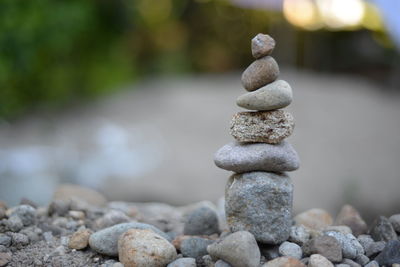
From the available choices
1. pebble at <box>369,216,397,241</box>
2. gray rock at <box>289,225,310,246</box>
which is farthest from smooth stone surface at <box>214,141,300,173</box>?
pebble at <box>369,216,397,241</box>

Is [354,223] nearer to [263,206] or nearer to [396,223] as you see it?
[396,223]

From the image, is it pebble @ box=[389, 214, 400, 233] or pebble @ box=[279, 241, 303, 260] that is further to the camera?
pebble @ box=[389, 214, 400, 233]

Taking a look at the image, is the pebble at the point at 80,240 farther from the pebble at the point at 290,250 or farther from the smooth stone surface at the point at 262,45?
the smooth stone surface at the point at 262,45

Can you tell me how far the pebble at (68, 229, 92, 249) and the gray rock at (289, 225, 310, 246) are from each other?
3.30 feet

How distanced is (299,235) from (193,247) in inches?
20.3

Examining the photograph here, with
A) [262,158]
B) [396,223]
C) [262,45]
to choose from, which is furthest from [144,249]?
[396,223]

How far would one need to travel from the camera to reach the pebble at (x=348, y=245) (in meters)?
2.46

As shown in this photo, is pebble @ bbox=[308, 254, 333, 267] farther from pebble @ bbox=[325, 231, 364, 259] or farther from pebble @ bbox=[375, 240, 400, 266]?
pebble @ bbox=[375, 240, 400, 266]

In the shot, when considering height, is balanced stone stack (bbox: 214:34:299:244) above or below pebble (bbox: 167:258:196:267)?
above

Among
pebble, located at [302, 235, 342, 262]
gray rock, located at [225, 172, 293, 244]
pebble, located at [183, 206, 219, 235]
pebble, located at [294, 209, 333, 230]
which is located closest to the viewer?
pebble, located at [302, 235, 342, 262]

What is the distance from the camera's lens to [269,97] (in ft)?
8.13

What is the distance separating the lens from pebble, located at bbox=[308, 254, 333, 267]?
2287 millimetres

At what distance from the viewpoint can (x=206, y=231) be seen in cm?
296

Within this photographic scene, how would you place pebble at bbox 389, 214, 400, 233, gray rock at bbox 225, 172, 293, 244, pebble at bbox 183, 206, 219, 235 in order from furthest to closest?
pebble at bbox 183, 206, 219, 235 → pebble at bbox 389, 214, 400, 233 → gray rock at bbox 225, 172, 293, 244
